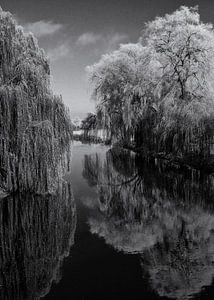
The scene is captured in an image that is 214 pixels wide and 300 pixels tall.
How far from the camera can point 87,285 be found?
782 centimetres

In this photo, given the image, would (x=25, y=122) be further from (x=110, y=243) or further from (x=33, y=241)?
(x=110, y=243)

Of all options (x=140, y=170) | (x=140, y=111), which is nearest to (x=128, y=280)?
(x=140, y=170)

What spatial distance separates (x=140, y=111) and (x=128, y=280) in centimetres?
2211

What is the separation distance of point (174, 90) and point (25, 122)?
13.3m

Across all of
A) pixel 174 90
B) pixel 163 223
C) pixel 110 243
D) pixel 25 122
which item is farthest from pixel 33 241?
pixel 174 90

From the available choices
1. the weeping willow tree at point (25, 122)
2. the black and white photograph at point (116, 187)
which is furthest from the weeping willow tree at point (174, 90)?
the weeping willow tree at point (25, 122)

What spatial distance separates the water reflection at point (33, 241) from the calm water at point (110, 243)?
2 cm

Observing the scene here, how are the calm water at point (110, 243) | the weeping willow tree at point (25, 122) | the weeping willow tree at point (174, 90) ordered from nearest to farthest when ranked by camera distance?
1. the calm water at point (110, 243)
2. the weeping willow tree at point (25, 122)
3. the weeping willow tree at point (174, 90)

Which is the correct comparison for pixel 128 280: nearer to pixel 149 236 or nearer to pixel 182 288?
pixel 182 288

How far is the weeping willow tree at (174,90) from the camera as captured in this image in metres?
21.2

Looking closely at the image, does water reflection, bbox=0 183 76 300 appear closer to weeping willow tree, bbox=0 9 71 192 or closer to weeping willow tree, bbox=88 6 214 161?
weeping willow tree, bbox=0 9 71 192

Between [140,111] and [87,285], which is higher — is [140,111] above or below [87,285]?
above

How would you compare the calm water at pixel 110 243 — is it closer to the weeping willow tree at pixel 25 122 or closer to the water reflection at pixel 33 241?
the water reflection at pixel 33 241

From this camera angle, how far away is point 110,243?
1037 centimetres
